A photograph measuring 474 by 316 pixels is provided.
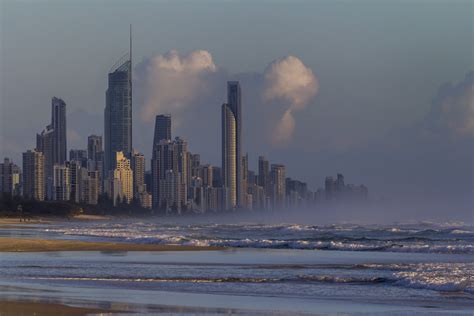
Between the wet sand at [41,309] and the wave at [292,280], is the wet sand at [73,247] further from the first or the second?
the wet sand at [41,309]

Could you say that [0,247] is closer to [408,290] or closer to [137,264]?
[137,264]

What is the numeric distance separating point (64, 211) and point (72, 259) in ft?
518

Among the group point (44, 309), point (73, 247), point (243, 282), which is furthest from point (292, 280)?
point (73, 247)

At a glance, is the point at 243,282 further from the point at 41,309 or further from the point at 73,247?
the point at 73,247

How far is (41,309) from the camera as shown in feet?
69.5

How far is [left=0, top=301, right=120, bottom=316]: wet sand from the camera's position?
20.5m

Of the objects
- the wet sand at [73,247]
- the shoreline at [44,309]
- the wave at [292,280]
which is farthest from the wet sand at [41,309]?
the wet sand at [73,247]

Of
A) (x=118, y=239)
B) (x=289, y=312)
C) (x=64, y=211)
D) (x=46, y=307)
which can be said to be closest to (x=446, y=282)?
(x=289, y=312)

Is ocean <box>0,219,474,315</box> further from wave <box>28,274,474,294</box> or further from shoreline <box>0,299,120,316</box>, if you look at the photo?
shoreline <box>0,299,120,316</box>

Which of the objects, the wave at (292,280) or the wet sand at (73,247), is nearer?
the wave at (292,280)


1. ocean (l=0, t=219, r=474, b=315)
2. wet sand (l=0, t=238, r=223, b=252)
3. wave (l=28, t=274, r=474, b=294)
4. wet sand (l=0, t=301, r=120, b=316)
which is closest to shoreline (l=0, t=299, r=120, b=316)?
wet sand (l=0, t=301, r=120, b=316)

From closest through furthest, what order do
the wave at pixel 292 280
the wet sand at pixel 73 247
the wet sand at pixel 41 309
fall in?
the wet sand at pixel 41 309 < the wave at pixel 292 280 < the wet sand at pixel 73 247

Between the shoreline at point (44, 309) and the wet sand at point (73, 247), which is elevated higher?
the wet sand at point (73, 247)

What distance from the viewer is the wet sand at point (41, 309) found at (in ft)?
67.4
